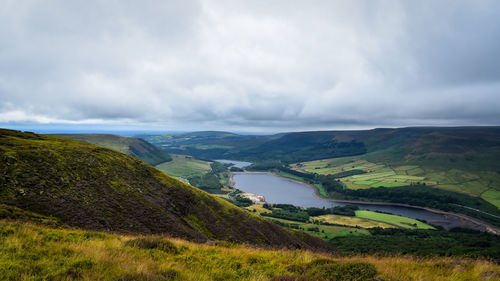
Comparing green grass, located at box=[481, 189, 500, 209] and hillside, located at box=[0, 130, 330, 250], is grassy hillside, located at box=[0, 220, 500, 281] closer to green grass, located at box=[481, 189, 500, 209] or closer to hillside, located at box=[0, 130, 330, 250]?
hillside, located at box=[0, 130, 330, 250]

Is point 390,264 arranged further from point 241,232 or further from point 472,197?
point 472,197

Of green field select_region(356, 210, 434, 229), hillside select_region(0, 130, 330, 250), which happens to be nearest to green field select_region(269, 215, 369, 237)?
green field select_region(356, 210, 434, 229)

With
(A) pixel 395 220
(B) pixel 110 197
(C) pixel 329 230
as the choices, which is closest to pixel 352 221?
(A) pixel 395 220

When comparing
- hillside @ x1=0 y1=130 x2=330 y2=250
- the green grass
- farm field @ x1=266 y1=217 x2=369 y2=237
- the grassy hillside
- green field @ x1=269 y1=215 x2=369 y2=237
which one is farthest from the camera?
the green grass

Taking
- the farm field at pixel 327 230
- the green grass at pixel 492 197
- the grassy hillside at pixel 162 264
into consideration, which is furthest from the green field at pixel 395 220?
the grassy hillside at pixel 162 264

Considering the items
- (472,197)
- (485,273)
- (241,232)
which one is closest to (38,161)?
(241,232)
